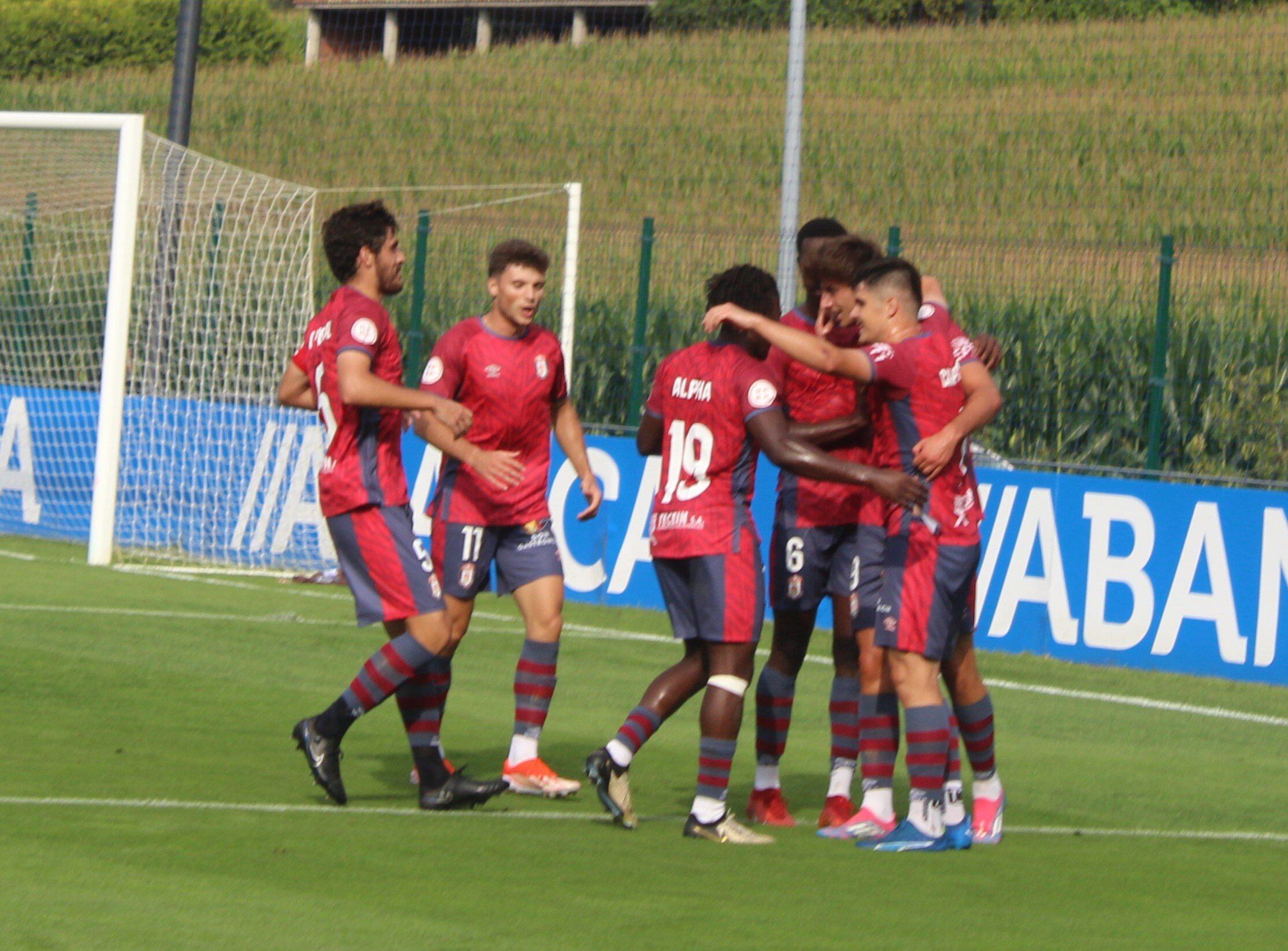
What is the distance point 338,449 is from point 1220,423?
353 inches

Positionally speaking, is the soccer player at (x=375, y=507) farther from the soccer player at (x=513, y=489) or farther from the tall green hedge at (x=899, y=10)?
the tall green hedge at (x=899, y=10)

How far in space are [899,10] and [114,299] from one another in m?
31.7

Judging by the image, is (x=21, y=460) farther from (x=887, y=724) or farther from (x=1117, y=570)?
(x=887, y=724)

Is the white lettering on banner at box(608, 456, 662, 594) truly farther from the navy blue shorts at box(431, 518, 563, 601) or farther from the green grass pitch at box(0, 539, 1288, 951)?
the navy blue shorts at box(431, 518, 563, 601)

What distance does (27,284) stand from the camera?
18.3 m

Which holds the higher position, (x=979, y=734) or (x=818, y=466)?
(x=818, y=466)

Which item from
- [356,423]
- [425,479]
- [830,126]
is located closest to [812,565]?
[356,423]

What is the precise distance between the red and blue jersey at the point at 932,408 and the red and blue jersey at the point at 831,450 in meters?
0.48

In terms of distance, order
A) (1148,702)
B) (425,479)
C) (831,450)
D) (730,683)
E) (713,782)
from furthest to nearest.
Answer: (425,479), (1148,702), (831,450), (730,683), (713,782)

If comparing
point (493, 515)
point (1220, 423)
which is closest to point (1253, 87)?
point (1220, 423)

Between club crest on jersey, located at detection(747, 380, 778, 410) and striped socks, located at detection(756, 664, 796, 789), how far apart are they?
1.04 m

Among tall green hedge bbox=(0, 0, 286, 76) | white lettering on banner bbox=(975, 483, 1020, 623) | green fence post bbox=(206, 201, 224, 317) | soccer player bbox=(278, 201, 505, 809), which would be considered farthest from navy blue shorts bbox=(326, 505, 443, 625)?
tall green hedge bbox=(0, 0, 286, 76)

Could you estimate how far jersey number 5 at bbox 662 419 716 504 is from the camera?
6.80 meters

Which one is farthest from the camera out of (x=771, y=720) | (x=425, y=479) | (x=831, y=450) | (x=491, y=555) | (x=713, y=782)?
(x=425, y=479)
